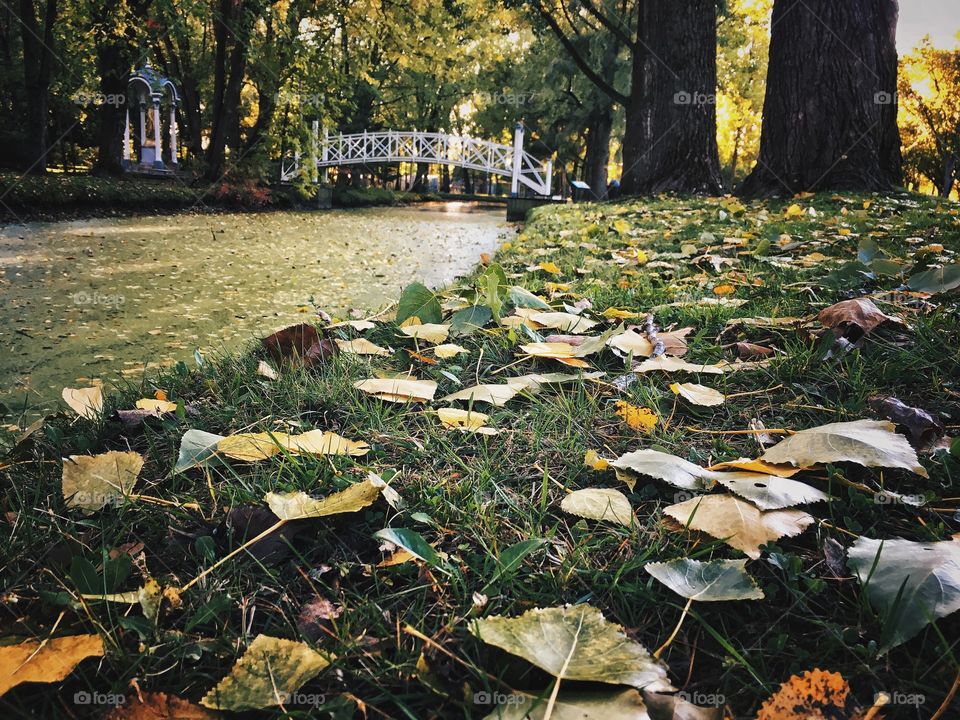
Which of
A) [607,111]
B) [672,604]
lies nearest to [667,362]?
[672,604]

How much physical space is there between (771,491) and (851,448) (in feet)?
0.57

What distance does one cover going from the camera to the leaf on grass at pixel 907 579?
1.98 feet

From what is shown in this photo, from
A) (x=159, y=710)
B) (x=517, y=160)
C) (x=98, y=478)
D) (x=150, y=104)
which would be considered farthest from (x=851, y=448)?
(x=517, y=160)

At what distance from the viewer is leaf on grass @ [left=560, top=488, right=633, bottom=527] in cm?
86

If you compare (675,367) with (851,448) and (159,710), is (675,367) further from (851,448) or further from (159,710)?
(159,710)

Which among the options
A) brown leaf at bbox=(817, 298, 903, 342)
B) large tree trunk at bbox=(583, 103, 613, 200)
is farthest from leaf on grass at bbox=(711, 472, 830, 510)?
large tree trunk at bbox=(583, 103, 613, 200)

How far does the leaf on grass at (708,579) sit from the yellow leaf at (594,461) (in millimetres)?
255

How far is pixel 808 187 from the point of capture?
18.0 ft

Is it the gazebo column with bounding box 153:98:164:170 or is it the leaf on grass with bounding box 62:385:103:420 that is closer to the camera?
the leaf on grass with bounding box 62:385:103:420

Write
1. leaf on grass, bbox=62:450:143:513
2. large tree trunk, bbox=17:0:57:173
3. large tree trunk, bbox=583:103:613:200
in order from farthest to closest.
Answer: large tree trunk, bbox=583:103:613:200 → large tree trunk, bbox=17:0:57:173 → leaf on grass, bbox=62:450:143:513

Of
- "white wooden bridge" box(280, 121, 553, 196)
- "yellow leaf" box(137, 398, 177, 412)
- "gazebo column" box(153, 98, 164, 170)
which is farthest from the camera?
"white wooden bridge" box(280, 121, 553, 196)

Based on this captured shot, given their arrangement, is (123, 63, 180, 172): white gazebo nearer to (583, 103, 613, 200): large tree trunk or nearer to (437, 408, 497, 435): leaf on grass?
(583, 103, 613, 200): large tree trunk

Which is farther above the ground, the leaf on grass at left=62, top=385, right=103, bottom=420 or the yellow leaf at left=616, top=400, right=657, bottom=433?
the yellow leaf at left=616, top=400, right=657, bottom=433

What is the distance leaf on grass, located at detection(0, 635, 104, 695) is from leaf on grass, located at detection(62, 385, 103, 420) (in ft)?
2.58
